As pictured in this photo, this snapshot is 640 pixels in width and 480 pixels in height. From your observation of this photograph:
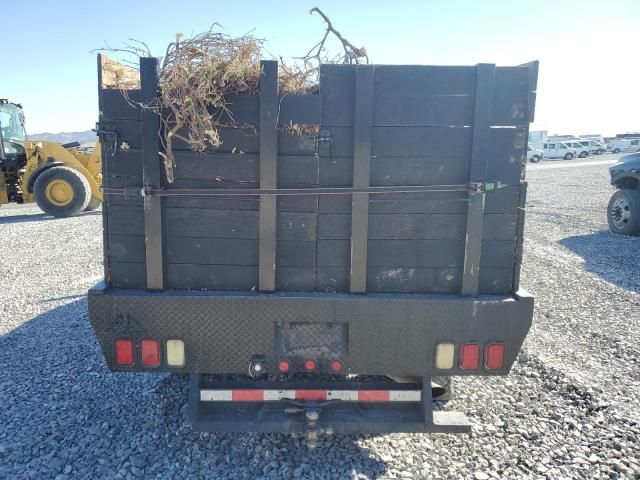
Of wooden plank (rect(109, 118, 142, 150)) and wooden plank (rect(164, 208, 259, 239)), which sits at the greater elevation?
wooden plank (rect(109, 118, 142, 150))

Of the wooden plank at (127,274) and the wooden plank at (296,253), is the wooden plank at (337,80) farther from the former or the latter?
the wooden plank at (127,274)

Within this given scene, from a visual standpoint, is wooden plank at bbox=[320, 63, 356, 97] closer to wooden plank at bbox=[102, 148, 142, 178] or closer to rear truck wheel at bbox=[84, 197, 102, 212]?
wooden plank at bbox=[102, 148, 142, 178]

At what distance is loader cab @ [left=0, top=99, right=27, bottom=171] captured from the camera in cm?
1239

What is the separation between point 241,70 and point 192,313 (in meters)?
1.31

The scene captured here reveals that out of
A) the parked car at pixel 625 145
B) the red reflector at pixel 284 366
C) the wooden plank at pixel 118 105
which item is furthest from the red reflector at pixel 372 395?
the parked car at pixel 625 145

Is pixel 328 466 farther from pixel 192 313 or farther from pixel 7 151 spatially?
pixel 7 151

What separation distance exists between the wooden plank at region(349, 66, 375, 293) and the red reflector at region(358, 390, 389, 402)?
2.09ft

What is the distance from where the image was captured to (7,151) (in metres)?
12.4

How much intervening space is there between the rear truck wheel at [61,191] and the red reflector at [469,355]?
11.9 meters

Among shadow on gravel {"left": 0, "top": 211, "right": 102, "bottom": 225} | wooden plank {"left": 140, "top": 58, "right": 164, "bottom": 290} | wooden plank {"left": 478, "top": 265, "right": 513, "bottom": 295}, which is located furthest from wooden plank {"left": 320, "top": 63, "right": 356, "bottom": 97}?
shadow on gravel {"left": 0, "top": 211, "right": 102, "bottom": 225}

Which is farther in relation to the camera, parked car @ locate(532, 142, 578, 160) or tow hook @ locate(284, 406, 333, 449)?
parked car @ locate(532, 142, 578, 160)

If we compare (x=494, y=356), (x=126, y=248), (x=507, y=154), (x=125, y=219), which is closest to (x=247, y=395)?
(x=126, y=248)

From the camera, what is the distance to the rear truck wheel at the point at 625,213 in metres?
9.77

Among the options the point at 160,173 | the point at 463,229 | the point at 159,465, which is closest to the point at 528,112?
the point at 463,229
